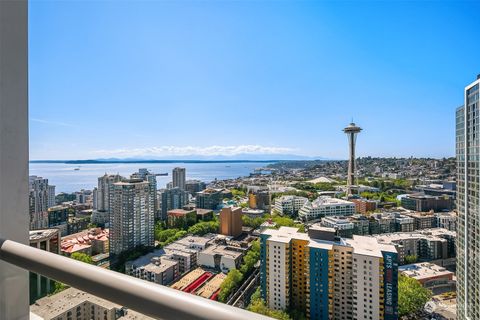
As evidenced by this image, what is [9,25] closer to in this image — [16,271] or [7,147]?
[7,147]

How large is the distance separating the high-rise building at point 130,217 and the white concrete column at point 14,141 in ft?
21.3

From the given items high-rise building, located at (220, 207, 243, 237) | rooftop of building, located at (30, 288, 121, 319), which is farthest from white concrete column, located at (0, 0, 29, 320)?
high-rise building, located at (220, 207, 243, 237)

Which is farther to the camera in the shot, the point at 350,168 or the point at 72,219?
the point at 350,168

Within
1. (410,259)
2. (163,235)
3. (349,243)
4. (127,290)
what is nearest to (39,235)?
(127,290)

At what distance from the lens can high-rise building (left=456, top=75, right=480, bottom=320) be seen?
2.07 m

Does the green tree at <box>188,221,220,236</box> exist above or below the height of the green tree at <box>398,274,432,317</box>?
below

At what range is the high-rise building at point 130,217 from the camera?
21.0 ft

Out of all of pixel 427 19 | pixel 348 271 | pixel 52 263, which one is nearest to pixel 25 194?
pixel 52 263

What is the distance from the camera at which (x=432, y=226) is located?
6.88 meters

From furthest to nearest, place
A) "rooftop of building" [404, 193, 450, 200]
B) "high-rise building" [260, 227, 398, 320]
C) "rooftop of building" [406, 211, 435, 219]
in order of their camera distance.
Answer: "rooftop of building" [406, 211, 435, 219] → "rooftop of building" [404, 193, 450, 200] → "high-rise building" [260, 227, 398, 320]

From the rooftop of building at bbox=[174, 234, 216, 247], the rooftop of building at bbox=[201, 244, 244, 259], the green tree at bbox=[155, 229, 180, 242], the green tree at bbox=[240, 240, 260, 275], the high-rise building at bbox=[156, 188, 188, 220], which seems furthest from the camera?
the high-rise building at bbox=[156, 188, 188, 220]

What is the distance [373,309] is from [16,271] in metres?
4.01

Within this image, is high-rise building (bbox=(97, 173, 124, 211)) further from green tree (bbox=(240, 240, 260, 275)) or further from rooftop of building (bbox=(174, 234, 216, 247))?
→ green tree (bbox=(240, 240, 260, 275))

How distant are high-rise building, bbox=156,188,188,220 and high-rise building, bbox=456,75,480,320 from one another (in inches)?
346
